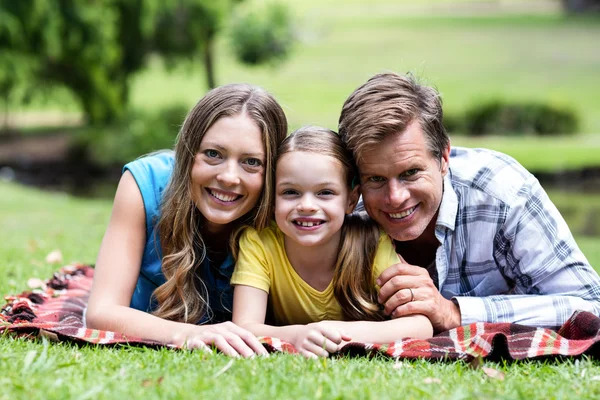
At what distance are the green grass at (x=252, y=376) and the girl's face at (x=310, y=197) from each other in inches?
26.4

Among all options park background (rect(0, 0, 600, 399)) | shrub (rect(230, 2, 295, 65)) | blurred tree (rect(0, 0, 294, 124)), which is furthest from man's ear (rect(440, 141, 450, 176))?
shrub (rect(230, 2, 295, 65))

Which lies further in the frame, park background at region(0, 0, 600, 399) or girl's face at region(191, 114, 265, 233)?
girl's face at region(191, 114, 265, 233)

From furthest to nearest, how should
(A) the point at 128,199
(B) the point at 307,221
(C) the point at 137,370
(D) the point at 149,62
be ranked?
(D) the point at 149,62
(A) the point at 128,199
(B) the point at 307,221
(C) the point at 137,370

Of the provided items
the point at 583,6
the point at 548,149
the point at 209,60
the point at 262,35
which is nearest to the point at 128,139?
the point at 209,60

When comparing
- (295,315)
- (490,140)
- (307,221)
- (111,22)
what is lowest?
(490,140)

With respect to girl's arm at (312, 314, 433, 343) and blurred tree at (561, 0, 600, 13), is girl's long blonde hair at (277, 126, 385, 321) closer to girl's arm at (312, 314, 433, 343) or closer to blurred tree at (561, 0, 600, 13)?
girl's arm at (312, 314, 433, 343)

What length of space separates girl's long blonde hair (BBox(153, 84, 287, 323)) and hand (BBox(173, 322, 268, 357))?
381 mm

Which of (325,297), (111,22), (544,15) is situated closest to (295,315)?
(325,297)

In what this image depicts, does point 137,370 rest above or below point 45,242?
above

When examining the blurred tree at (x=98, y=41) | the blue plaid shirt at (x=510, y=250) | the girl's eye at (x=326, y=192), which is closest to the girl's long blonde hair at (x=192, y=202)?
the girl's eye at (x=326, y=192)

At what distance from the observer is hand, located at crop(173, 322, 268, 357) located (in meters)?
2.82

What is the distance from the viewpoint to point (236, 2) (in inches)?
850

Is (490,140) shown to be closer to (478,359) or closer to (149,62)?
(149,62)

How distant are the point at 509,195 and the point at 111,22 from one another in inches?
611
